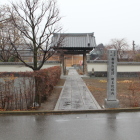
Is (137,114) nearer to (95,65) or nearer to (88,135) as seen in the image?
(88,135)

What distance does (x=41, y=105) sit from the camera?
24.3 feet

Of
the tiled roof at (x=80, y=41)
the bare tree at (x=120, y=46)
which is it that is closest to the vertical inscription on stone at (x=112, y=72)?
the tiled roof at (x=80, y=41)

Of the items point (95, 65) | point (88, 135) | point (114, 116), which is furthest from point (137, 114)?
point (95, 65)

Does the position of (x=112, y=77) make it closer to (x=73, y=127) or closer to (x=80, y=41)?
(x=73, y=127)

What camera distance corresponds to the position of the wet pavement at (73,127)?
174 inches

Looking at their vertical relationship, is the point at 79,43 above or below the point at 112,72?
above

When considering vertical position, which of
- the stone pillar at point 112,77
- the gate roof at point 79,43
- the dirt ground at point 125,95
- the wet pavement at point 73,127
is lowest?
the wet pavement at point 73,127

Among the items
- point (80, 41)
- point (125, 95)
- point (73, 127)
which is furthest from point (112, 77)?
point (80, 41)

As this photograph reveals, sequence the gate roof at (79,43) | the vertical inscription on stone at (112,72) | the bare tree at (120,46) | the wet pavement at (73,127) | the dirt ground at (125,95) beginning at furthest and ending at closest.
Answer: the bare tree at (120,46), the gate roof at (79,43), the dirt ground at (125,95), the vertical inscription on stone at (112,72), the wet pavement at (73,127)

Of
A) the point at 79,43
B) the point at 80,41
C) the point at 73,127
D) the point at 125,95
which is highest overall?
the point at 80,41

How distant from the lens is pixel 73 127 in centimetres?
503

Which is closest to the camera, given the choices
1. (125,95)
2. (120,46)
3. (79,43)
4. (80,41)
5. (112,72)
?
(112,72)

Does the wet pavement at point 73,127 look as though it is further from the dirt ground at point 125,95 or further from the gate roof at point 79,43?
the gate roof at point 79,43

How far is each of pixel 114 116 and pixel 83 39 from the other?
16.4 metres
